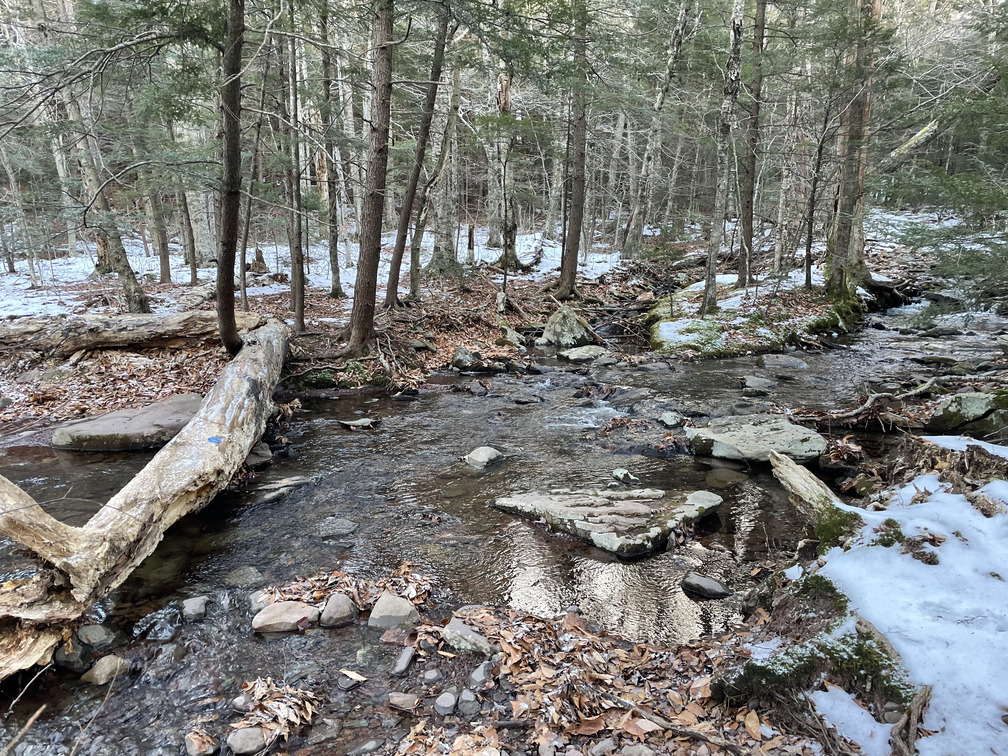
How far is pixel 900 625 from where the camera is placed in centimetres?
261

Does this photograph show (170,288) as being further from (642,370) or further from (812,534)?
(812,534)

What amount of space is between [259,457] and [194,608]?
3.21 m

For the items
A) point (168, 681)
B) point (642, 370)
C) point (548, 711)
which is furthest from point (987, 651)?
point (642, 370)

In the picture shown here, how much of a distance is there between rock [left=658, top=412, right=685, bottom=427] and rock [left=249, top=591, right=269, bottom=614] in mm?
6342

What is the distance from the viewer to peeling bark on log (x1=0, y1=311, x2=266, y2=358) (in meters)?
9.55

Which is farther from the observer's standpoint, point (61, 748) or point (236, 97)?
point (236, 97)

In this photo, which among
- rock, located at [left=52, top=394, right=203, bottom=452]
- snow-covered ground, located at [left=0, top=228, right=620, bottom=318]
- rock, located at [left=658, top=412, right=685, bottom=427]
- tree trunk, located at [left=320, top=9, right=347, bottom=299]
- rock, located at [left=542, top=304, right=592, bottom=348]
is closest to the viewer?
rock, located at [left=52, top=394, right=203, bottom=452]

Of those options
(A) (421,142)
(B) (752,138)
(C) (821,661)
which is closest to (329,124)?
(A) (421,142)

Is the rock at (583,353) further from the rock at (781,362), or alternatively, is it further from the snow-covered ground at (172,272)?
the snow-covered ground at (172,272)

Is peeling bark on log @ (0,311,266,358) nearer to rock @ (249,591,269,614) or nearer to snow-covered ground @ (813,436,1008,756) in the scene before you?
rock @ (249,591,269,614)

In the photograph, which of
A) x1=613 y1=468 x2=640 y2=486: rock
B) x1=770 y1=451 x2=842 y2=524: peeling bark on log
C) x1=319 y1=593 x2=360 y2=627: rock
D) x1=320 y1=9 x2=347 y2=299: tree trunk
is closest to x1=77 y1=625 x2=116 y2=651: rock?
x1=319 y1=593 x2=360 y2=627: rock

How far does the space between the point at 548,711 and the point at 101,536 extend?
3.57 metres

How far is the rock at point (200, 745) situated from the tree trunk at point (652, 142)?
1794 centimetres

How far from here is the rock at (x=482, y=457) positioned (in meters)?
7.06
